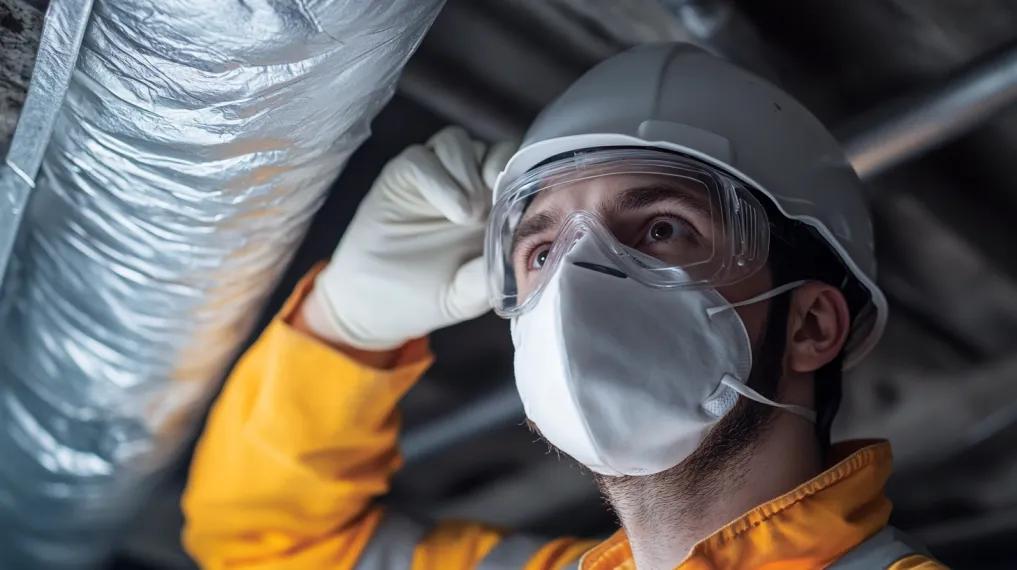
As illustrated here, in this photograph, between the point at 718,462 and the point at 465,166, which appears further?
the point at 465,166

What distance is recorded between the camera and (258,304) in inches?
57.3

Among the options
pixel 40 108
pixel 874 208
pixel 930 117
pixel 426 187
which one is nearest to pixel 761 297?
pixel 930 117

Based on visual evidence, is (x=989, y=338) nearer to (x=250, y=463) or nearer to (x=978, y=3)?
(x=978, y=3)

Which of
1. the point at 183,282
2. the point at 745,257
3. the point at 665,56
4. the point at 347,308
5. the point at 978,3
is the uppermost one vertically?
the point at 978,3

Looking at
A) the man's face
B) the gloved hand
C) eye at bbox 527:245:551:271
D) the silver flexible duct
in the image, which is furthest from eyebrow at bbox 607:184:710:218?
the silver flexible duct

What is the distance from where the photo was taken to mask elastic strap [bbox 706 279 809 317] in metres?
1.25

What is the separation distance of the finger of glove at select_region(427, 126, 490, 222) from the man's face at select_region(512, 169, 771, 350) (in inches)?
5.9

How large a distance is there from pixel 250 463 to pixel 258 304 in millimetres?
310

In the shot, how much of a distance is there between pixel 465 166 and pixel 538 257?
7.4 inches

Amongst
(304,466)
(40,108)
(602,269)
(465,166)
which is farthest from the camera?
(304,466)

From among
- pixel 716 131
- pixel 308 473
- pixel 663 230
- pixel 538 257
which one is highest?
pixel 716 131

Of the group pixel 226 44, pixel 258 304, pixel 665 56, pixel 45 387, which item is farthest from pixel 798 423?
pixel 45 387

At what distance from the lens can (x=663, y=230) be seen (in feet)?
4.34

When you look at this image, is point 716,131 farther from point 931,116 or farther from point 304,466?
point 304,466
